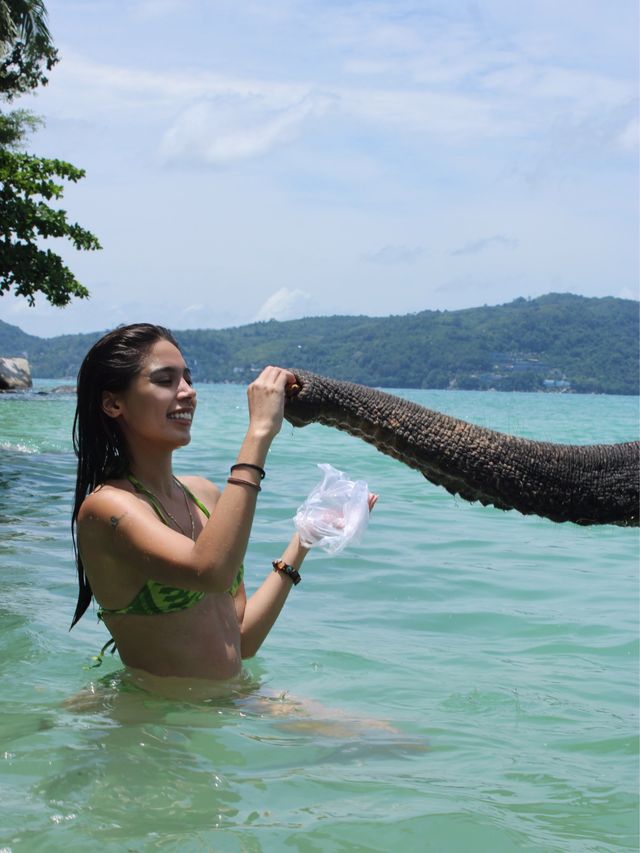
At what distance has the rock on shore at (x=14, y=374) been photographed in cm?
5194

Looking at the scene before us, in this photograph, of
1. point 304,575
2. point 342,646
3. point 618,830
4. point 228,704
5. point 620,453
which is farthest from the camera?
point 304,575

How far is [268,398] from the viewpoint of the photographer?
11.5ft

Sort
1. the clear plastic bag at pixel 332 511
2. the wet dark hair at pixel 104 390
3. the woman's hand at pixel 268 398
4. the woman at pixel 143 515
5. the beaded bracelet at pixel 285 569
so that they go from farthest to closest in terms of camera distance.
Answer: the beaded bracelet at pixel 285 569, the clear plastic bag at pixel 332 511, the wet dark hair at pixel 104 390, the woman at pixel 143 515, the woman's hand at pixel 268 398

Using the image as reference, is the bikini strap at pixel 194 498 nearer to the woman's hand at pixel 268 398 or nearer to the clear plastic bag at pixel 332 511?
the clear plastic bag at pixel 332 511

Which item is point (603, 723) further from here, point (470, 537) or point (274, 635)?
point (470, 537)

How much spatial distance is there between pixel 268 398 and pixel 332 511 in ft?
3.35

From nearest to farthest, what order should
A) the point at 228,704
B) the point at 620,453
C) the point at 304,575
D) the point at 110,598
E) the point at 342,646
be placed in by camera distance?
1. the point at 620,453
2. the point at 110,598
3. the point at 228,704
4. the point at 342,646
5. the point at 304,575

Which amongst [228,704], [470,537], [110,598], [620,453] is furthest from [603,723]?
[470,537]

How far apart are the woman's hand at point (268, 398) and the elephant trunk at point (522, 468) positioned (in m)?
0.58

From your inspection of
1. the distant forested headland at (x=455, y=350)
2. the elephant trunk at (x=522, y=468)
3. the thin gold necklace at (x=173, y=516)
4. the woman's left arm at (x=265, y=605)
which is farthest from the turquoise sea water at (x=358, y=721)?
the distant forested headland at (x=455, y=350)

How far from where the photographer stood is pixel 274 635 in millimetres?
6715

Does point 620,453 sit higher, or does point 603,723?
point 620,453

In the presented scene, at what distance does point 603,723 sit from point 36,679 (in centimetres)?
258

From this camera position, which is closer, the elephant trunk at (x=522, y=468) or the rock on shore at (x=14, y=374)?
the elephant trunk at (x=522, y=468)
